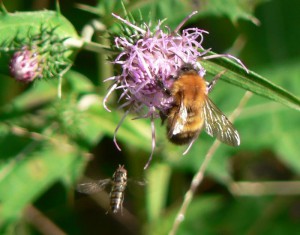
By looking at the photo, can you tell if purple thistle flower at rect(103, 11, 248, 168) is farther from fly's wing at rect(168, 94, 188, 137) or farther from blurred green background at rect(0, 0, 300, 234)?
blurred green background at rect(0, 0, 300, 234)

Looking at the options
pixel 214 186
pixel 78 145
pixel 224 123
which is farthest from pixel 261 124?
pixel 224 123

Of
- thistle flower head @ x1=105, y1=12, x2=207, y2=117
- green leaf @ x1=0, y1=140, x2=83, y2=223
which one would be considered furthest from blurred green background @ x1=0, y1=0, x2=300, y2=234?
thistle flower head @ x1=105, y1=12, x2=207, y2=117

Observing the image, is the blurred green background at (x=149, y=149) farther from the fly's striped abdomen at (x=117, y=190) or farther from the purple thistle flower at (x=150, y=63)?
the fly's striped abdomen at (x=117, y=190)

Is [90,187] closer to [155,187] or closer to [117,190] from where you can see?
[117,190]

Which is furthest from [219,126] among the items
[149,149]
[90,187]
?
[149,149]

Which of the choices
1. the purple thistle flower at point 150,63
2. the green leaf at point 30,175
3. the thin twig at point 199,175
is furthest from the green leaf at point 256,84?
the green leaf at point 30,175

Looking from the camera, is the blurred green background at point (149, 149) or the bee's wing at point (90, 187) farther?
the blurred green background at point (149, 149)

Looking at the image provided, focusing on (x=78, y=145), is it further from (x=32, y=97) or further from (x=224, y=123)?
(x=224, y=123)
